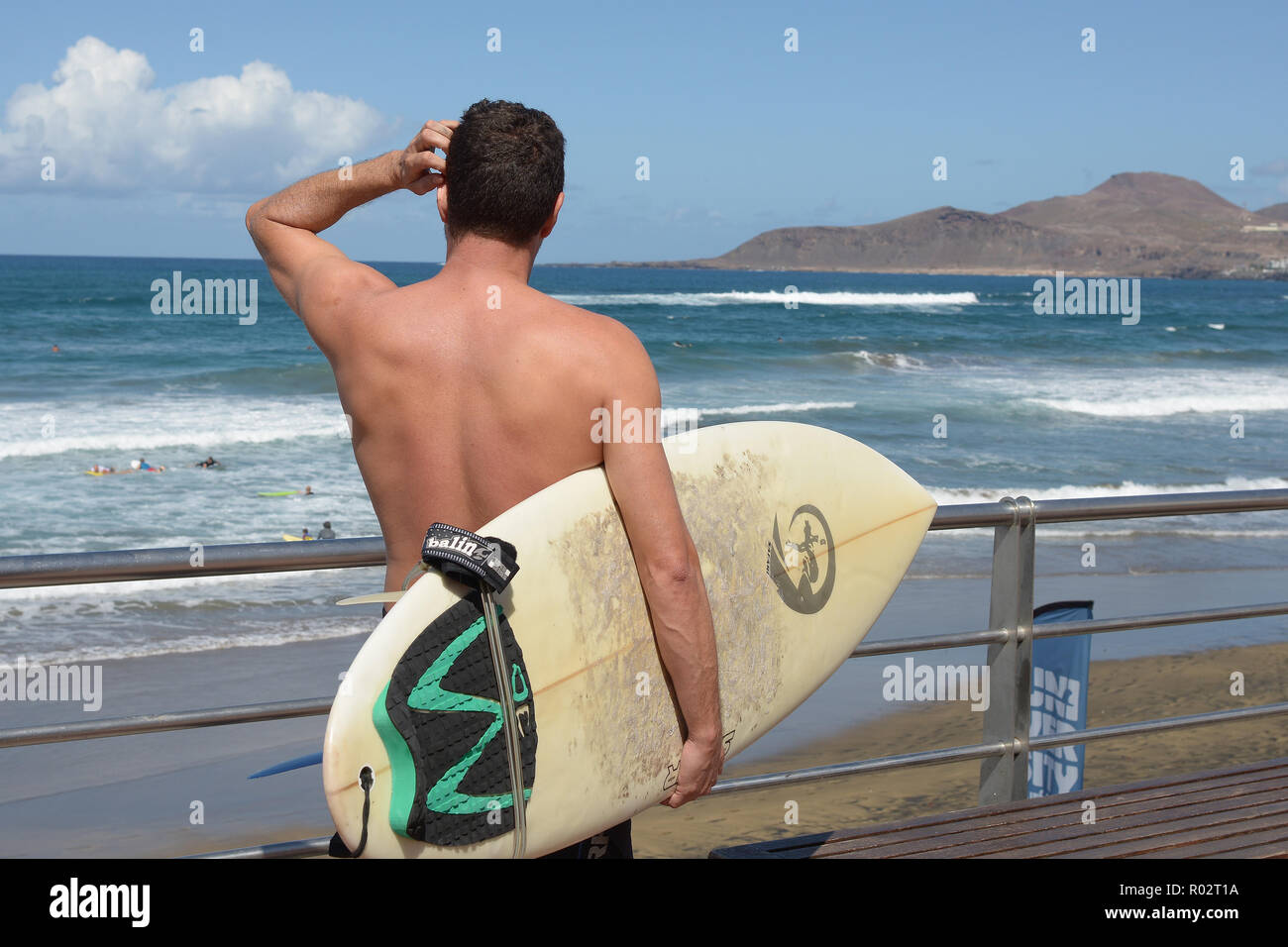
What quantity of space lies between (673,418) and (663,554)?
1405 cm

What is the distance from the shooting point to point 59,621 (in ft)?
24.3

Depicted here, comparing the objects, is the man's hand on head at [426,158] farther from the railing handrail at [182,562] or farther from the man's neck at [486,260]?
the railing handrail at [182,562]

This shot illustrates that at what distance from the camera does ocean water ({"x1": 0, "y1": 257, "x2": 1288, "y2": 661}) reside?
8.23m

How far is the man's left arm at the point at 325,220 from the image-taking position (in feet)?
5.50

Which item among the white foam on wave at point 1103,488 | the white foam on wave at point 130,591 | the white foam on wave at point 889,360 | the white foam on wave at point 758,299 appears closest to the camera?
the white foam on wave at point 130,591

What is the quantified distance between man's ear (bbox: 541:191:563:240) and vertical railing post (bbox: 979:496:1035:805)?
1.36 meters

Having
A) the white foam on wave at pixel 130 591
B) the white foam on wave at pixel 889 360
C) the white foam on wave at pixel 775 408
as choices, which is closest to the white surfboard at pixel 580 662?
the white foam on wave at pixel 130 591

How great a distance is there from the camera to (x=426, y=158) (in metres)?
1.68

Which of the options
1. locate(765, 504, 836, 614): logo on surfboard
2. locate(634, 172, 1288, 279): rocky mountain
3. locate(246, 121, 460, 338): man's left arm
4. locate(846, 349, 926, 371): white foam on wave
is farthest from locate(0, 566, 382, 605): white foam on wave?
locate(634, 172, 1288, 279): rocky mountain

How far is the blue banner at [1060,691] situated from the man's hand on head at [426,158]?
228cm

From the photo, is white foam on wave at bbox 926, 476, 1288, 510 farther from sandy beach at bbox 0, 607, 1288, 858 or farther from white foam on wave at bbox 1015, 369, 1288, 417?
white foam on wave at bbox 1015, 369, 1288, 417

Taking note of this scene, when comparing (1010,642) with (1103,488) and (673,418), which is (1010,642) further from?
(673,418)

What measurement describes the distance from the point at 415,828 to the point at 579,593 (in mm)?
407
